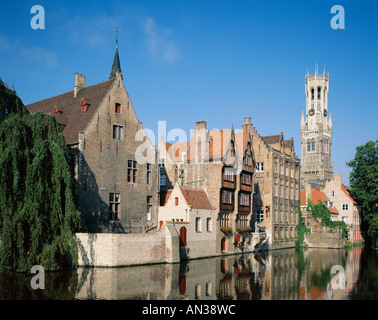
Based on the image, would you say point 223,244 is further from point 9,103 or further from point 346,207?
point 346,207

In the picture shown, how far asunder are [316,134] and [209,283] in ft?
453

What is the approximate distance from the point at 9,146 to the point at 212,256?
22.0m

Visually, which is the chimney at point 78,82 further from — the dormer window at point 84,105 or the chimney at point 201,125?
the chimney at point 201,125

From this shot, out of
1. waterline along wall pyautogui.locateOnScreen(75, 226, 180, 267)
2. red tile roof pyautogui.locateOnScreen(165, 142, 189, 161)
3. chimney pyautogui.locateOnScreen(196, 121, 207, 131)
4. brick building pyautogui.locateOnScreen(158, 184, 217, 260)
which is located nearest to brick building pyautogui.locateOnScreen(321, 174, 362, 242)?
red tile roof pyautogui.locateOnScreen(165, 142, 189, 161)

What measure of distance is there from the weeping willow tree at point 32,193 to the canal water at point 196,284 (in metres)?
1.45

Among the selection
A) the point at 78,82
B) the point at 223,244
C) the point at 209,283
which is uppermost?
the point at 78,82

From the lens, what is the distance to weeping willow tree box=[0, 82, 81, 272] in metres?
23.4

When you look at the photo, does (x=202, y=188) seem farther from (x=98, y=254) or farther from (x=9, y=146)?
(x=9, y=146)

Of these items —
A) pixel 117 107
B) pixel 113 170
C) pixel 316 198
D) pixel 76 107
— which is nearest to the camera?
pixel 113 170

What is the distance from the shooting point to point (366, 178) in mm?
62062

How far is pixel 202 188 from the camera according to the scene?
40.4 m

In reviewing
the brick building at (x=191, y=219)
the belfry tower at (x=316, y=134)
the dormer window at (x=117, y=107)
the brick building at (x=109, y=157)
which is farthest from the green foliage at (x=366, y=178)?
the belfry tower at (x=316, y=134)

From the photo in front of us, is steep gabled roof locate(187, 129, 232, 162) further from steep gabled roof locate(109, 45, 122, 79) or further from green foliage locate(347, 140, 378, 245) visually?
green foliage locate(347, 140, 378, 245)

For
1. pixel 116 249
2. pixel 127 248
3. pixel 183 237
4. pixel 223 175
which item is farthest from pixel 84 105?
pixel 223 175
